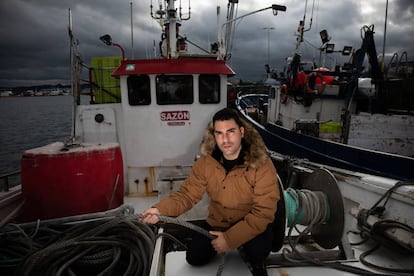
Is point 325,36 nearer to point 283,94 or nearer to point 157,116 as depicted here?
point 283,94

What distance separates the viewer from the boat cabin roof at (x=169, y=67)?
535 cm

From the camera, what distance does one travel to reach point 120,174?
4.39 m

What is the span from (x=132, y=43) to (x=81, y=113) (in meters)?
1.96

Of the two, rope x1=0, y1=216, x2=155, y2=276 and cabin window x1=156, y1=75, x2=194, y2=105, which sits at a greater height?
cabin window x1=156, y1=75, x2=194, y2=105

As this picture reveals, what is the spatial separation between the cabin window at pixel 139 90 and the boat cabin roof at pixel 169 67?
228 millimetres

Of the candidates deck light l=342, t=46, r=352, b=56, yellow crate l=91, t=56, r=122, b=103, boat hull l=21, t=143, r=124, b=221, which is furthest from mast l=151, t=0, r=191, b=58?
deck light l=342, t=46, r=352, b=56

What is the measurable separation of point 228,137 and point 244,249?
3.31ft

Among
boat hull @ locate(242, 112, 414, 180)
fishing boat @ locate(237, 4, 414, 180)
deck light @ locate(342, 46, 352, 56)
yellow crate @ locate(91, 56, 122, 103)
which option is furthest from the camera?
deck light @ locate(342, 46, 352, 56)

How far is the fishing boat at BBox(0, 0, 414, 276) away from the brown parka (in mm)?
212

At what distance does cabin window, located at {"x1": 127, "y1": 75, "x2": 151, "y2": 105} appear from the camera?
18.2 feet

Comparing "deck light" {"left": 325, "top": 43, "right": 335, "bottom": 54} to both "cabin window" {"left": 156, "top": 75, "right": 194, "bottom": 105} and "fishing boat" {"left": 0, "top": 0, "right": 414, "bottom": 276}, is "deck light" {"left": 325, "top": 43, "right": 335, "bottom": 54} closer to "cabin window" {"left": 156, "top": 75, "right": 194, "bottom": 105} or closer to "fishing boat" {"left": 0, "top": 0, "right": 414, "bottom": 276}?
"fishing boat" {"left": 0, "top": 0, "right": 414, "bottom": 276}

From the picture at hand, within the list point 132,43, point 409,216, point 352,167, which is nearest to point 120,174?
point 132,43

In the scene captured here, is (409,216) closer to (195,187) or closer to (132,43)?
(195,187)

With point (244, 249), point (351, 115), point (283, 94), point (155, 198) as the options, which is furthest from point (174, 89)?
point (283, 94)
